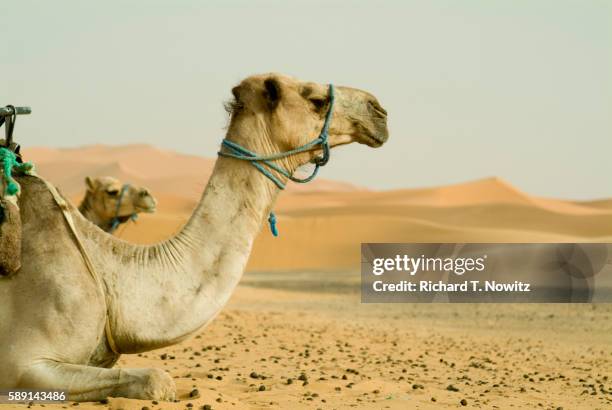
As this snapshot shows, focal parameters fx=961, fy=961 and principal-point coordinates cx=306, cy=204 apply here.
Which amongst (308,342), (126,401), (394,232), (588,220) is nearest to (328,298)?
(308,342)

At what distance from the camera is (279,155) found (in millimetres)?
5609

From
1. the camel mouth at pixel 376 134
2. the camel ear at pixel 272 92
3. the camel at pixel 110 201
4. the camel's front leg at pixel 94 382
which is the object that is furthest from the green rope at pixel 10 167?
the camel at pixel 110 201

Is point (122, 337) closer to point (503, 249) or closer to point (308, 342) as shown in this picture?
point (308, 342)


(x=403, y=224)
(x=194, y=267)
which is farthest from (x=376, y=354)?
(x=403, y=224)

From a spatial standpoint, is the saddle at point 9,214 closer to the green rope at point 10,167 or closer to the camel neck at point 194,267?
the green rope at point 10,167

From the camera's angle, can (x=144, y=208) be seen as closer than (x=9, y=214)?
No

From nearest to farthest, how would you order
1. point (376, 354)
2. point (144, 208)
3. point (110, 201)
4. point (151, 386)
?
1. point (151, 386)
2. point (376, 354)
3. point (110, 201)
4. point (144, 208)

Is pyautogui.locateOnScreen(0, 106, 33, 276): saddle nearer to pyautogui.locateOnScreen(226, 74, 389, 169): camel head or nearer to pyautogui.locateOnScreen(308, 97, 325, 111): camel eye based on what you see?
pyautogui.locateOnScreen(226, 74, 389, 169): camel head

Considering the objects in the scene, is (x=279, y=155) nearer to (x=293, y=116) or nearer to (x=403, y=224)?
(x=293, y=116)

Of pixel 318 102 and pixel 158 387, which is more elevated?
pixel 318 102

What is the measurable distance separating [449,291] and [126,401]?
60.3 feet

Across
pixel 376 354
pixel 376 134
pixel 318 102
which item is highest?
pixel 318 102

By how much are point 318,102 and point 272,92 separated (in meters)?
0.30

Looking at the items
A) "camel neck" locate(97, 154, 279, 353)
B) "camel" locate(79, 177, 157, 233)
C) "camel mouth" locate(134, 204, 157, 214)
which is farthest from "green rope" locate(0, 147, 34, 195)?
"camel mouth" locate(134, 204, 157, 214)
